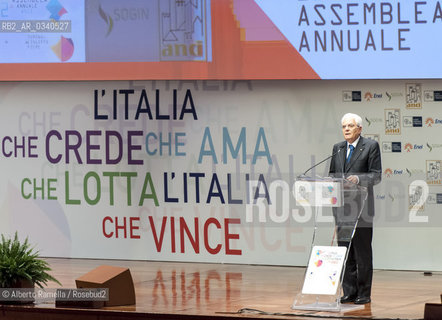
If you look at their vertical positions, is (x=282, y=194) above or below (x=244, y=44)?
below

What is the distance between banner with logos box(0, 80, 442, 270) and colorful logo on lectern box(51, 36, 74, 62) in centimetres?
48

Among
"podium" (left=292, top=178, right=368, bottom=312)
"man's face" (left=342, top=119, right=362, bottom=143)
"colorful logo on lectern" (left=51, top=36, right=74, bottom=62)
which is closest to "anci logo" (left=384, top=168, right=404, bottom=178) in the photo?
"man's face" (left=342, top=119, right=362, bottom=143)

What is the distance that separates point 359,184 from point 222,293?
5.83 ft

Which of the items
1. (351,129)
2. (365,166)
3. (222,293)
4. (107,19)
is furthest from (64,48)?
(365,166)

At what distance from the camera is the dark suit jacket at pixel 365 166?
28.2 ft

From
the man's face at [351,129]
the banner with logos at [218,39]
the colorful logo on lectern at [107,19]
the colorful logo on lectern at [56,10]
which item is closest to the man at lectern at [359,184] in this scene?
the man's face at [351,129]

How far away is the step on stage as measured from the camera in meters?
8.23

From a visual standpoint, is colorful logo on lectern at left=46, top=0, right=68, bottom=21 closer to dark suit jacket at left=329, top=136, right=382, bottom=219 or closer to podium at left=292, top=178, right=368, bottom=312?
dark suit jacket at left=329, top=136, right=382, bottom=219

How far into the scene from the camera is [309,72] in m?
10.6

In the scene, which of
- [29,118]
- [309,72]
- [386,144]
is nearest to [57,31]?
[29,118]

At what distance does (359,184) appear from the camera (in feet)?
28.0

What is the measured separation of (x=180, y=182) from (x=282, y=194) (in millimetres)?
1170

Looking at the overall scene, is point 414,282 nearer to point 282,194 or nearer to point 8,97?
point 282,194

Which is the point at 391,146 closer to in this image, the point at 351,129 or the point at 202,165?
the point at 202,165
